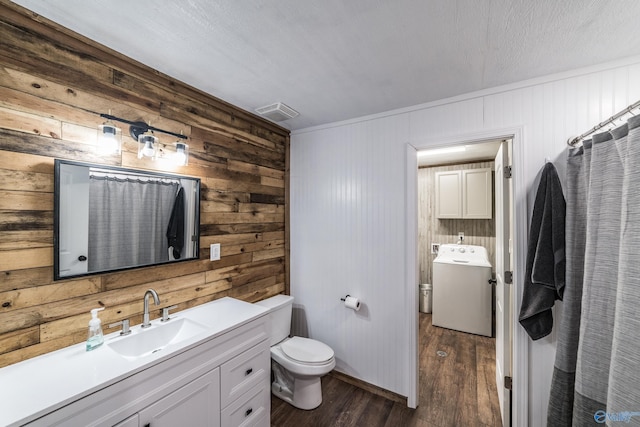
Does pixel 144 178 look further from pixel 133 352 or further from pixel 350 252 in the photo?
pixel 350 252

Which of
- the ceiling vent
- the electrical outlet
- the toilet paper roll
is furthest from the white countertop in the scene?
the ceiling vent

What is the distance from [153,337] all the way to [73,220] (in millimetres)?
772

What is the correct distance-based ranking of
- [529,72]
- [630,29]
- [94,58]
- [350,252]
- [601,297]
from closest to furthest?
[601,297] < [630,29] < [94,58] < [529,72] < [350,252]

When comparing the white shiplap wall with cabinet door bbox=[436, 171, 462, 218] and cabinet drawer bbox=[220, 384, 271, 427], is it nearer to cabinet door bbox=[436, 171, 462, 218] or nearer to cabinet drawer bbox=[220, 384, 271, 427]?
cabinet drawer bbox=[220, 384, 271, 427]

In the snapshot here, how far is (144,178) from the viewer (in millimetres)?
1565

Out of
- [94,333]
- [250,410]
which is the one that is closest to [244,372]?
[250,410]

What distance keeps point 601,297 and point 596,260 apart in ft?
0.51

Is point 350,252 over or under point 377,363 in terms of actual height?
over

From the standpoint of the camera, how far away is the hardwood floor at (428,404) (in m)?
1.88

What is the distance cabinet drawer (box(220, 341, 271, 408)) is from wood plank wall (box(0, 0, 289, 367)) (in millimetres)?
567

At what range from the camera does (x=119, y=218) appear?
1466mm

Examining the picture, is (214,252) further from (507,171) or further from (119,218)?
(507,171)

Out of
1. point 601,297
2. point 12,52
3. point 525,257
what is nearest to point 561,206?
point 525,257

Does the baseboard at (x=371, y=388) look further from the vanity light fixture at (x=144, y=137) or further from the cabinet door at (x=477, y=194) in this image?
the cabinet door at (x=477, y=194)
